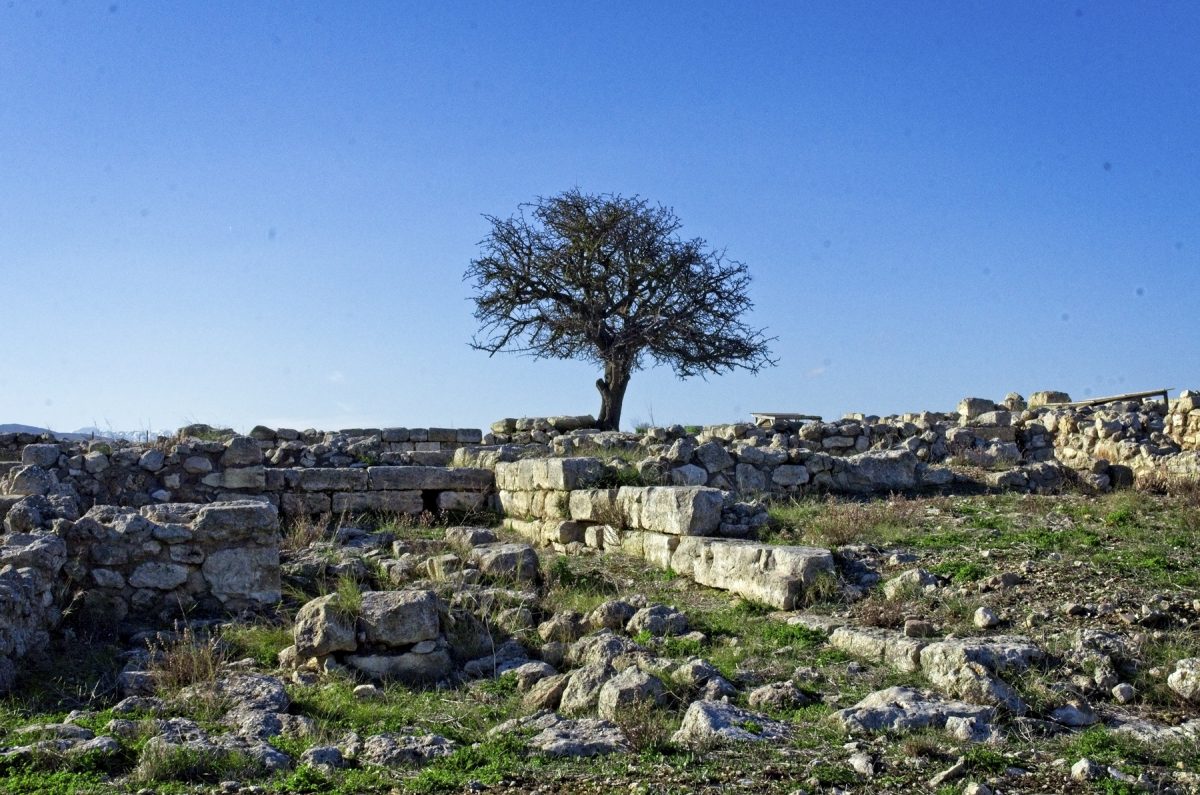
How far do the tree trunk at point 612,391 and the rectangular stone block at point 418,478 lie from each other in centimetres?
1241

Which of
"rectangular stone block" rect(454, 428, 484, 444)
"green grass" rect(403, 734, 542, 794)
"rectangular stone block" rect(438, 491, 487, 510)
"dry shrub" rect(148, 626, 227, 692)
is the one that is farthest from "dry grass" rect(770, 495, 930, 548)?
"rectangular stone block" rect(454, 428, 484, 444)

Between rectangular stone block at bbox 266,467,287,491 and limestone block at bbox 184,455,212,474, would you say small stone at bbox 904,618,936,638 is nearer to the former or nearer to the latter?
rectangular stone block at bbox 266,467,287,491

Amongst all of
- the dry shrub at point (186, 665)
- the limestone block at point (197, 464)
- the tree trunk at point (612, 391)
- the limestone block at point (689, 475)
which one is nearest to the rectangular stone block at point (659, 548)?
the limestone block at point (689, 475)

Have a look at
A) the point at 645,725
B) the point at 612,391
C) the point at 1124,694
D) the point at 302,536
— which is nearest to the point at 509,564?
the point at 302,536

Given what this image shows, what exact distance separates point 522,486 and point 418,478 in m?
1.57

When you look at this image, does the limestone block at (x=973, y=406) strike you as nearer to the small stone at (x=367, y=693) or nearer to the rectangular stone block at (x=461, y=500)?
the rectangular stone block at (x=461, y=500)

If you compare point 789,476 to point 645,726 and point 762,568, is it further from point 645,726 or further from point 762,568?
point 645,726

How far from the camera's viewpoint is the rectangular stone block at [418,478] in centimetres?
1398

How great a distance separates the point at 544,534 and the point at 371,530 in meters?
2.18

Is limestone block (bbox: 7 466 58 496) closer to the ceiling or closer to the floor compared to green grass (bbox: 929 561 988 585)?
closer to the ceiling

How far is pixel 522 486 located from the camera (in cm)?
1335

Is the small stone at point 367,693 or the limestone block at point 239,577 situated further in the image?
the limestone block at point 239,577

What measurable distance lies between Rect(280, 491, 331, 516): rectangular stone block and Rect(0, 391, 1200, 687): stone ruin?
0.09 feet

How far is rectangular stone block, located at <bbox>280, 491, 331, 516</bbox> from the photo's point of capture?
13.7 m
